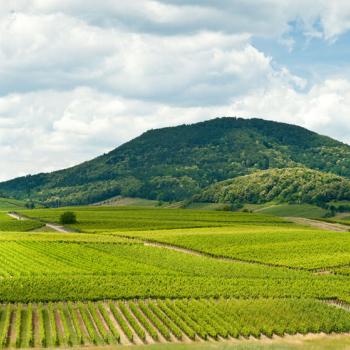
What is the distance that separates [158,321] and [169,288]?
13.4m

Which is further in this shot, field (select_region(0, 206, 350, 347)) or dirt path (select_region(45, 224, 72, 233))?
dirt path (select_region(45, 224, 72, 233))

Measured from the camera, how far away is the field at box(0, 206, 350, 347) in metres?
56.7

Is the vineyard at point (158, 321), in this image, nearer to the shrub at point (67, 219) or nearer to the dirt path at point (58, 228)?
the dirt path at point (58, 228)

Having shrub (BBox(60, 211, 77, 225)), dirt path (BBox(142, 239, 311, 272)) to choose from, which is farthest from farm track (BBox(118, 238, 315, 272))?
shrub (BBox(60, 211, 77, 225))

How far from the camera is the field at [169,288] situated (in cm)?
5669

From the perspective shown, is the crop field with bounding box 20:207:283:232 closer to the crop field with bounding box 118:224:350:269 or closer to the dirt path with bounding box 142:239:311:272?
the crop field with bounding box 118:224:350:269

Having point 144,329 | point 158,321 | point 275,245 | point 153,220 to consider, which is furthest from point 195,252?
point 153,220

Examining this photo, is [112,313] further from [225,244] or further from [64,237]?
[64,237]

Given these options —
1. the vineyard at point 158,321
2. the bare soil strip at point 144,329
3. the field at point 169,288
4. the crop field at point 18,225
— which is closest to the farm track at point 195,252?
the field at point 169,288

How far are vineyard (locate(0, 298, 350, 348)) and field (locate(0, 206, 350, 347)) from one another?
0.10 meters

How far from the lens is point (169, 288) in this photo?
72188mm

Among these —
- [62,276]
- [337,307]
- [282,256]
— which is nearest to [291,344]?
[337,307]

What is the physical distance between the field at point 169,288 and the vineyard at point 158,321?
10 cm

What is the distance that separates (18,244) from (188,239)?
103 ft
